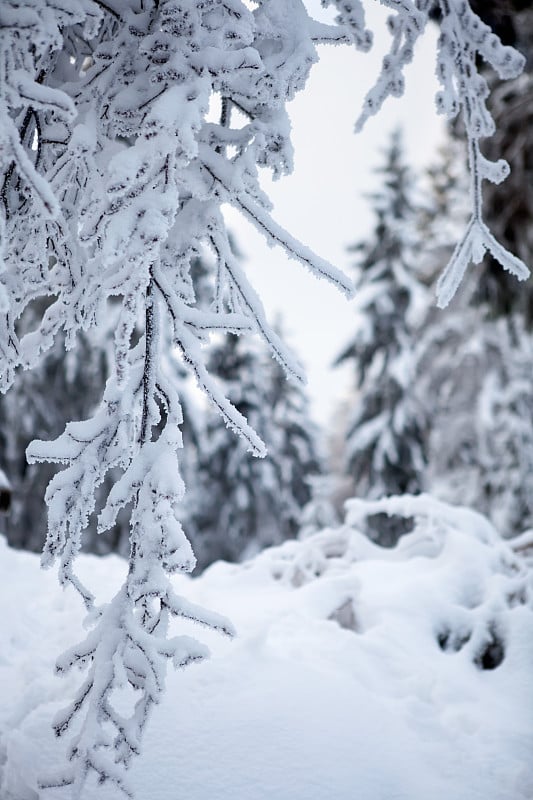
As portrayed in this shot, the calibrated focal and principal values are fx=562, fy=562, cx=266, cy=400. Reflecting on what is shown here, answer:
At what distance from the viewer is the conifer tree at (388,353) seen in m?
13.5

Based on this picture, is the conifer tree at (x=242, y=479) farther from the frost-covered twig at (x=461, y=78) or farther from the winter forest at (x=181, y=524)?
the frost-covered twig at (x=461, y=78)

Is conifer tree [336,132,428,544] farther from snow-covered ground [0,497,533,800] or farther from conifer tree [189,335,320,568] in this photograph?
snow-covered ground [0,497,533,800]

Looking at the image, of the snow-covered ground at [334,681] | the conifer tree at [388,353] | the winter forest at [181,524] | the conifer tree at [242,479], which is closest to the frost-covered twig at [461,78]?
the winter forest at [181,524]

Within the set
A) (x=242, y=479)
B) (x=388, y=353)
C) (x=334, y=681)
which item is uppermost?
(x=334, y=681)

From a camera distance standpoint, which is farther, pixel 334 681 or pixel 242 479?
pixel 242 479

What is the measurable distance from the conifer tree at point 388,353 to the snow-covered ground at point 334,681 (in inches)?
359

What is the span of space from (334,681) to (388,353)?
12.0 m

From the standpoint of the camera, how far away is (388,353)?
46.5ft

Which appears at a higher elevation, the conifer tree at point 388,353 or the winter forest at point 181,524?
the winter forest at point 181,524

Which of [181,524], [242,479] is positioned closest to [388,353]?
[242,479]

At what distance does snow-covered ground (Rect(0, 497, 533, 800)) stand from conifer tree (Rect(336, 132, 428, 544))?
29.9ft

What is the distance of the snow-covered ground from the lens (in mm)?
2232

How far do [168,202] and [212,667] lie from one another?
2.30m

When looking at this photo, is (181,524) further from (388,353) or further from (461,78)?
(388,353)
